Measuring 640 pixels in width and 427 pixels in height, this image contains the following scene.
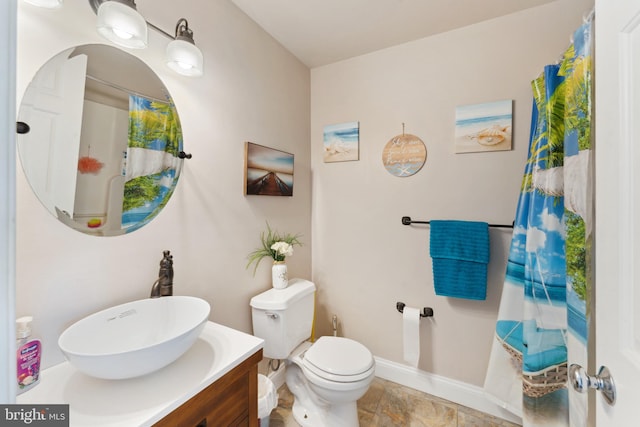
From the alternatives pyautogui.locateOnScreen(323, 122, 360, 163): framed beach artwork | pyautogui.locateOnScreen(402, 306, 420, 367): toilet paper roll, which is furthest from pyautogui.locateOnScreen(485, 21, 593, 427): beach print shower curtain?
pyautogui.locateOnScreen(323, 122, 360, 163): framed beach artwork

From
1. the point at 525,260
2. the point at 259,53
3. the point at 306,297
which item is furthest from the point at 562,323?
the point at 259,53

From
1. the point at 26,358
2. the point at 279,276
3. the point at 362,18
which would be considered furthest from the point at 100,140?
the point at 362,18

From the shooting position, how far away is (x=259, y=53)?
1.73m

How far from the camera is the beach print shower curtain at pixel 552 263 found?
97 centimetres

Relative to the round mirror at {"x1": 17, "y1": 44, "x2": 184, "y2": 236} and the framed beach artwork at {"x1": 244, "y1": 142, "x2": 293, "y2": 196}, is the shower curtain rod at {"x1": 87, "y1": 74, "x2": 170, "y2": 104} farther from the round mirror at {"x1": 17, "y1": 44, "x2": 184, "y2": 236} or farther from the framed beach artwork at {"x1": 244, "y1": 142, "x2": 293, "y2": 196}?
the framed beach artwork at {"x1": 244, "y1": 142, "x2": 293, "y2": 196}

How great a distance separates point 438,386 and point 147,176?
2174 millimetres

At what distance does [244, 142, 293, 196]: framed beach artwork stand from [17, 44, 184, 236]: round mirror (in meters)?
0.44

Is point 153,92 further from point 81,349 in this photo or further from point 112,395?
point 112,395

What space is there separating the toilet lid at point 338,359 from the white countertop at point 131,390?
62 centimetres

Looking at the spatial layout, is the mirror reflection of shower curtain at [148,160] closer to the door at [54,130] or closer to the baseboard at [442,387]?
the door at [54,130]
